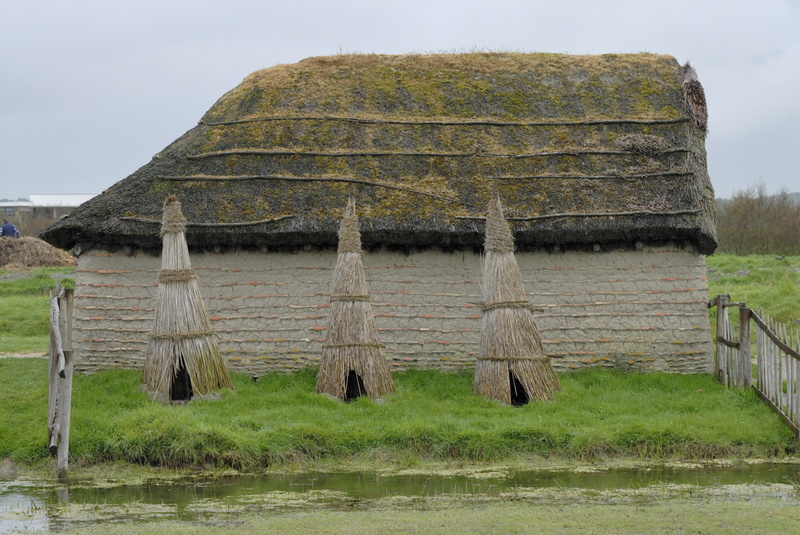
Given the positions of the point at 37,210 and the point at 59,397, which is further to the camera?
the point at 37,210

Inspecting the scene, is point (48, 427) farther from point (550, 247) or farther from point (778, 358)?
point (778, 358)

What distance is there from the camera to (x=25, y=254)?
32.6 m

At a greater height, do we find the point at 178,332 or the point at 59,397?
the point at 178,332

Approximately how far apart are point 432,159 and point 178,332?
5059 mm

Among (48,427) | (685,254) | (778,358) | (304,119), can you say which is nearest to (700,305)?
(685,254)

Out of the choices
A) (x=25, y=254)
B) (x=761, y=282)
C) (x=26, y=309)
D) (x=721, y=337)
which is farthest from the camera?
(x=25, y=254)

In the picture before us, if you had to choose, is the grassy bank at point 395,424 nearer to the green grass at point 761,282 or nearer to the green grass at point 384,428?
the green grass at point 384,428

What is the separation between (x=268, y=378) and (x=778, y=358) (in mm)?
6726

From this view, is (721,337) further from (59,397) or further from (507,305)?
(59,397)

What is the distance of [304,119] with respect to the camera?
1583 centimetres

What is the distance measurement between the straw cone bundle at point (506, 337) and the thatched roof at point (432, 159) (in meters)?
1.05

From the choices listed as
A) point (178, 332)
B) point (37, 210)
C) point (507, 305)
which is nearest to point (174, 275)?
point (178, 332)

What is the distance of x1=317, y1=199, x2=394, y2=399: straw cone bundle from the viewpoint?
41.1 ft

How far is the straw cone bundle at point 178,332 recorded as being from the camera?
1223 cm
